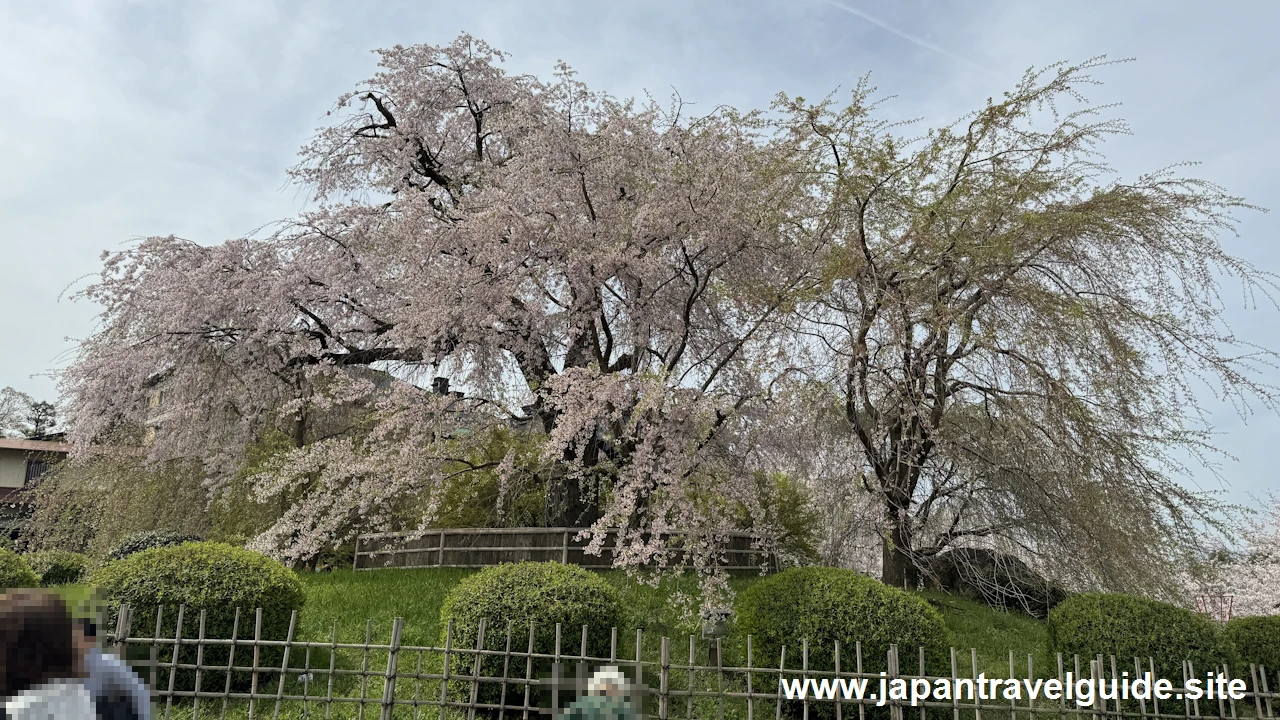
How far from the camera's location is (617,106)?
8602 millimetres

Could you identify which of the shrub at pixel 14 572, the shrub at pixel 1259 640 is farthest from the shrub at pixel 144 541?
the shrub at pixel 1259 640

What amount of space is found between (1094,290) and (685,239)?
4286mm

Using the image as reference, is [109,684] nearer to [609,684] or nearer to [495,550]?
[609,684]

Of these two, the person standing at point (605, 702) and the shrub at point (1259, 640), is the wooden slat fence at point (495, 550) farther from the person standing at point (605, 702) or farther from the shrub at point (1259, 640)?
the person standing at point (605, 702)

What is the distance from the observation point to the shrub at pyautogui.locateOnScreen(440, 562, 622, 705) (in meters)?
5.32

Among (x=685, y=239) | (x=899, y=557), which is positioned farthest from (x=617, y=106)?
(x=899, y=557)

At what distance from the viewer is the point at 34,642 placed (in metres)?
1.85

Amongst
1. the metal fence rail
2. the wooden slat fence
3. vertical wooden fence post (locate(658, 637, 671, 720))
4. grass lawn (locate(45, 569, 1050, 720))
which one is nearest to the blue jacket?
the metal fence rail

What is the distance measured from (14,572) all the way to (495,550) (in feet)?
16.8

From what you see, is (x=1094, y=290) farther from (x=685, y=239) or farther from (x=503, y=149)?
(x=503, y=149)

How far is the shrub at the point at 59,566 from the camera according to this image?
37.4ft

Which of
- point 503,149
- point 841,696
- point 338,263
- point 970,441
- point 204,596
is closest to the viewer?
point 841,696

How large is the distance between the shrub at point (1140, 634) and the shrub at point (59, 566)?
12939 millimetres

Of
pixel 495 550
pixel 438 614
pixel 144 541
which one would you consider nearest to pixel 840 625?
pixel 438 614
